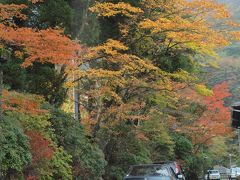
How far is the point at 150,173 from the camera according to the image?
50.6 ft

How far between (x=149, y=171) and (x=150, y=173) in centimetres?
21

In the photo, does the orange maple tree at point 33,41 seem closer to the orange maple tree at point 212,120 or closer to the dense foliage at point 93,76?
the dense foliage at point 93,76

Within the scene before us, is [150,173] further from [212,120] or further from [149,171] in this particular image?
[212,120]

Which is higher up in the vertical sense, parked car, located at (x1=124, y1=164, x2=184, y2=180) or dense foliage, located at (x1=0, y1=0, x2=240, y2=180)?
dense foliage, located at (x1=0, y1=0, x2=240, y2=180)

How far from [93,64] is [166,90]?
15.5 ft

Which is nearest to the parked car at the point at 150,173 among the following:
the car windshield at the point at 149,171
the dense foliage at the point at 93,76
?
the car windshield at the point at 149,171

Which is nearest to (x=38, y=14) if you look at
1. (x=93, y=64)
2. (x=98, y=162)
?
(x=93, y=64)

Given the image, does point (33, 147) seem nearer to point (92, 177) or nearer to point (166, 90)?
point (92, 177)

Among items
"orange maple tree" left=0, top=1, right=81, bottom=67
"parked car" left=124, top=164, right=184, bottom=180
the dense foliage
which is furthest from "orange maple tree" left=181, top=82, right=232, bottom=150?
"orange maple tree" left=0, top=1, right=81, bottom=67

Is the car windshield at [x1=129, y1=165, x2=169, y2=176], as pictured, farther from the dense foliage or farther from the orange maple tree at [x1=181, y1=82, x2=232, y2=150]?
the orange maple tree at [x1=181, y1=82, x2=232, y2=150]

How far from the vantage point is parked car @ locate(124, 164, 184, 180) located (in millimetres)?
15109

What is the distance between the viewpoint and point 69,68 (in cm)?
1998

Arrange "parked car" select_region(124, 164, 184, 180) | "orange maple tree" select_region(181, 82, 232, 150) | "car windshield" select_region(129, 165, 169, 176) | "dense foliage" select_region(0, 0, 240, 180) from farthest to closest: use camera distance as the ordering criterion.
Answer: "orange maple tree" select_region(181, 82, 232, 150) → "car windshield" select_region(129, 165, 169, 176) → "parked car" select_region(124, 164, 184, 180) → "dense foliage" select_region(0, 0, 240, 180)

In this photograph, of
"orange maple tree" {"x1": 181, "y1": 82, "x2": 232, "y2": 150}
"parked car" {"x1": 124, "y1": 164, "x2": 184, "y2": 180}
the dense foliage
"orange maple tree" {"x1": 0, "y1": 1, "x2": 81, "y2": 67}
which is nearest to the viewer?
"orange maple tree" {"x1": 0, "y1": 1, "x2": 81, "y2": 67}
